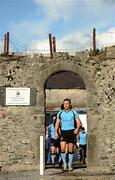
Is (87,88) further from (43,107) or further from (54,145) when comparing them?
(54,145)

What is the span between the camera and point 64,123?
11953 millimetres

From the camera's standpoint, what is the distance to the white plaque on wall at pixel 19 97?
13.3 meters

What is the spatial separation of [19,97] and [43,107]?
0.83 metres

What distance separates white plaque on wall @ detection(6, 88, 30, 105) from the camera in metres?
13.3

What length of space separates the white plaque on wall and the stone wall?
0.14m

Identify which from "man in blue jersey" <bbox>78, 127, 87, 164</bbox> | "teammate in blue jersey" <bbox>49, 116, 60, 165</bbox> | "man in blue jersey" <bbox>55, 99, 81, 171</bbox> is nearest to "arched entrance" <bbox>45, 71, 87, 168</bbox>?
"man in blue jersey" <bbox>78, 127, 87, 164</bbox>

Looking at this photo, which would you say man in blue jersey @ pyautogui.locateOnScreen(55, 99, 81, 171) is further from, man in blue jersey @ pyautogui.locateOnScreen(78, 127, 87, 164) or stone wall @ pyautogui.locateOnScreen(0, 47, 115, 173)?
man in blue jersey @ pyautogui.locateOnScreen(78, 127, 87, 164)

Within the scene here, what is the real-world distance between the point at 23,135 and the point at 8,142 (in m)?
0.53

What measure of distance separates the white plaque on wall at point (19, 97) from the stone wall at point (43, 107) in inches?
5.6

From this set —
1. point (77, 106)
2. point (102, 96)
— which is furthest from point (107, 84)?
point (77, 106)

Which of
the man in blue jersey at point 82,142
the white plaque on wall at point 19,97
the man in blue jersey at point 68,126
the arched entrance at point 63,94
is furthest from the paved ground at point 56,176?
the arched entrance at point 63,94

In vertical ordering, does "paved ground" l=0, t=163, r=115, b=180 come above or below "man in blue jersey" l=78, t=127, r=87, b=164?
below

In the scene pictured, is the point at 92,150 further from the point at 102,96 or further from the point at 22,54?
the point at 22,54

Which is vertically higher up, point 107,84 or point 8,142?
point 107,84
